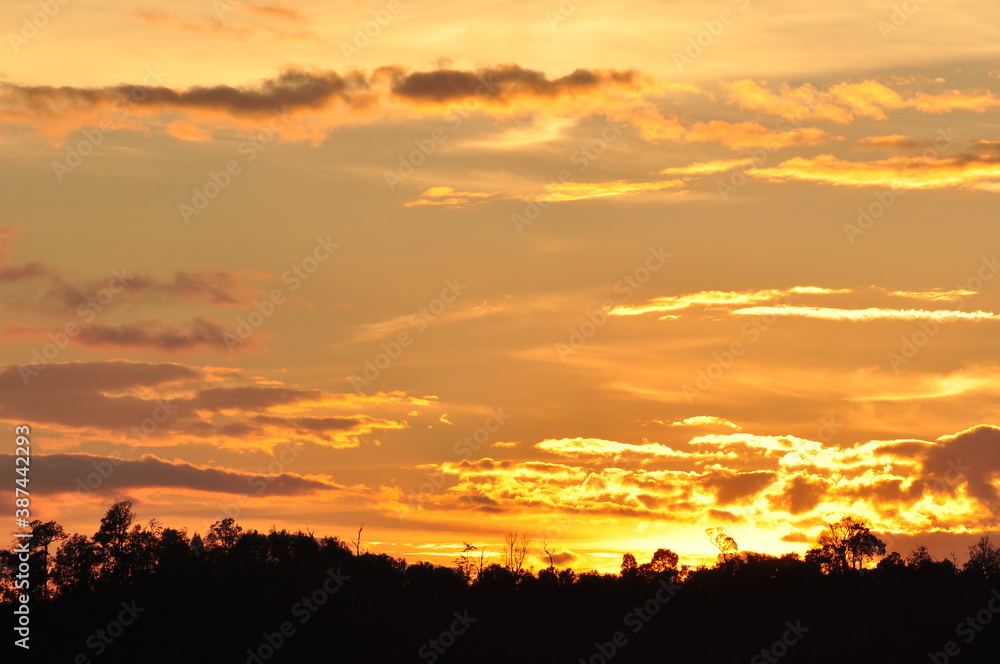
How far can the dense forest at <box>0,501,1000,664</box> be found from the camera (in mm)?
151125

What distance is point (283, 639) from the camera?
534ft

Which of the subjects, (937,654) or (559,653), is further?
(559,653)

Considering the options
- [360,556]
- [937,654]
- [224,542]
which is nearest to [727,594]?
[937,654]

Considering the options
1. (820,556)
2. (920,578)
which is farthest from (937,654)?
(820,556)

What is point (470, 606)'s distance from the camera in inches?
7082

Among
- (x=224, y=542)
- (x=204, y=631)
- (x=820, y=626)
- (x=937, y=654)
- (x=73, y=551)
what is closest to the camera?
(x=937, y=654)

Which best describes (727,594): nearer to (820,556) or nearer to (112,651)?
(820,556)

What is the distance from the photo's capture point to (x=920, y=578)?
164125 millimetres

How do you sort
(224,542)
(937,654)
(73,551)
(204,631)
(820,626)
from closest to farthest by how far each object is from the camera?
(937,654) < (820,626) < (204,631) < (73,551) < (224,542)

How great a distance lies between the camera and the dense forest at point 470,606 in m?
151

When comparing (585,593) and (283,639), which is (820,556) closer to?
(585,593)

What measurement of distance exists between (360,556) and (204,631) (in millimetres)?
40030

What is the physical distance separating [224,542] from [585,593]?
5967cm

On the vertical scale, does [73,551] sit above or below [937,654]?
above
